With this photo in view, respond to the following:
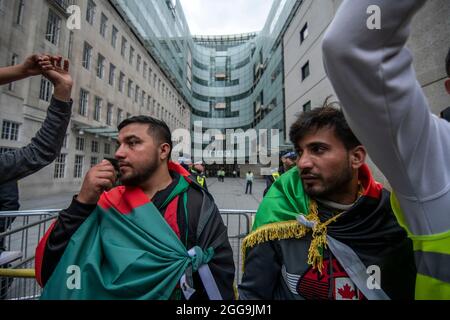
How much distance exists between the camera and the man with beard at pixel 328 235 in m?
1.21

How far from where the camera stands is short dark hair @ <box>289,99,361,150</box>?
140cm

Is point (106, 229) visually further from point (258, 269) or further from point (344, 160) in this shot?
point (344, 160)

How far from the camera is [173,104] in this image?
38.3 metres

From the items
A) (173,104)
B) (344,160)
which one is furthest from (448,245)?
(173,104)

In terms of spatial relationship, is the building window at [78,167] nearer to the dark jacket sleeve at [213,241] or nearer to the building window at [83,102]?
the building window at [83,102]

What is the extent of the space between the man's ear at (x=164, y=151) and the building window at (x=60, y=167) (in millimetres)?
15704

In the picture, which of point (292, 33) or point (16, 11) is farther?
point (292, 33)

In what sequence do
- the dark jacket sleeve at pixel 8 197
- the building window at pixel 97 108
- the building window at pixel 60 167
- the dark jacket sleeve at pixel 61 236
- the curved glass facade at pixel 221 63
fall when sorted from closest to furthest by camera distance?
the dark jacket sleeve at pixel 61 236
the dark jacket sleeve at pixel 8 197
the building window at pixel 60 167
the building window at pixel 97 108
the curved glass facade at pixel 221 63

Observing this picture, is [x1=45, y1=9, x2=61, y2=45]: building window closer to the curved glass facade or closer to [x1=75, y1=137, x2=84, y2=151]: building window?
[x1=75, y1=137, x2=84, y2=151]: building window

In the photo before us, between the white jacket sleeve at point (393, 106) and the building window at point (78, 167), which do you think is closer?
the white jacket sleeve at point (393, 106)

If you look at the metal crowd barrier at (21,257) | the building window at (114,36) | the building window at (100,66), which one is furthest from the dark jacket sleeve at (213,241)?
the building window at (114,36)

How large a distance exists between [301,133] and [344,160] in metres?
0.31

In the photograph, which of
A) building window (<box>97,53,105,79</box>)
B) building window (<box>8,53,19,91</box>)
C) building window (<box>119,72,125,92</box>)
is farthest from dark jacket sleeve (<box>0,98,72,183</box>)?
building window (<box>119,72,125,92</box>)

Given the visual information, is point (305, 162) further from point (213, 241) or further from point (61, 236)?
point (61, 236)
